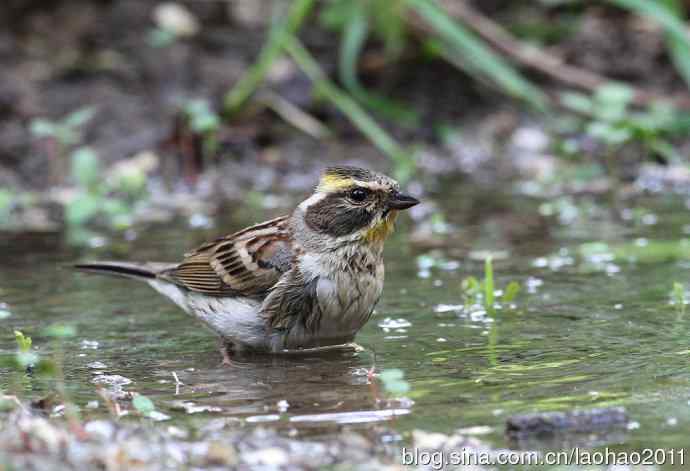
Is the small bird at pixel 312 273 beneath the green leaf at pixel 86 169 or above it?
beneath

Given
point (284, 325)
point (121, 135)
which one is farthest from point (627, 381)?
point (121, 135)

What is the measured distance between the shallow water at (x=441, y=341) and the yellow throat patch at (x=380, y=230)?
519 millimetres

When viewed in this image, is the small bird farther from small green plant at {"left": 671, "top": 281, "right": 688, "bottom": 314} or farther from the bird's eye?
small green plant at {"left": 671, "top": 281, "right": 688, "bottom": 314}

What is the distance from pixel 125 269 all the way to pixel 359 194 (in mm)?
1706

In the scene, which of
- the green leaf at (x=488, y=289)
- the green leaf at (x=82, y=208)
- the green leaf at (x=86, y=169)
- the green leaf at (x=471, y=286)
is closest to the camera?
the green leaf at (x=488, y=289)

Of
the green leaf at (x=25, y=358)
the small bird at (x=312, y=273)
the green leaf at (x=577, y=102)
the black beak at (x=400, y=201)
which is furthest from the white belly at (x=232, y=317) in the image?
the green leaf at (x=577, y=102)

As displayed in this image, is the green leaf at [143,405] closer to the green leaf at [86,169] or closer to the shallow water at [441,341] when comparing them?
the shallow water at [441,341]

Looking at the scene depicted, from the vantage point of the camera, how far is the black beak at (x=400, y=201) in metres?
6.38

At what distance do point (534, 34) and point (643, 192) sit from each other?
3.06 meters

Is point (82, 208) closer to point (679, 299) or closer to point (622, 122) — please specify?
point (622, 122)

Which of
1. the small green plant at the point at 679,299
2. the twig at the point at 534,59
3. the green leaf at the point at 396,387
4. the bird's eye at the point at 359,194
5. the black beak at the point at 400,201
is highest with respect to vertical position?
the twig at the point at 534,59

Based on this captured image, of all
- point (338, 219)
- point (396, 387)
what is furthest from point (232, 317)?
point (396, 387)

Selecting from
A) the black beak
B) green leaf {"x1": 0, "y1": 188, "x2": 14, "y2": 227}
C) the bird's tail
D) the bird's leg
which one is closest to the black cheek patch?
the black beak

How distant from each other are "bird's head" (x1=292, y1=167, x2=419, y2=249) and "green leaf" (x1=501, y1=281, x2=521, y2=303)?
0.80 meters
